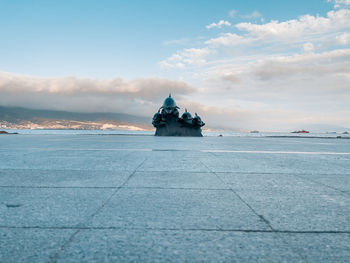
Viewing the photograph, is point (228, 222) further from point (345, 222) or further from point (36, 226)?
point (36, 226)

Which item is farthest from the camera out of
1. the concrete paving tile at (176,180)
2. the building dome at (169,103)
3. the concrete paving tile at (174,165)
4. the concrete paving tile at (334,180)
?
the building dome at (169,103)

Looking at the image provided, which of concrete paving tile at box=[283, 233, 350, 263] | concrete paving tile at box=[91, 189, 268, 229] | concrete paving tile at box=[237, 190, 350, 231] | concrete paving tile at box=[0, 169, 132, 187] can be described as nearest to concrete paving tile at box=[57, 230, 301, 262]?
concrete paving tile at box=[283, 233, 350, 263]

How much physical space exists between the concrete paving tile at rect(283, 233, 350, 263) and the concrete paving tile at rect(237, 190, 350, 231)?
181mm

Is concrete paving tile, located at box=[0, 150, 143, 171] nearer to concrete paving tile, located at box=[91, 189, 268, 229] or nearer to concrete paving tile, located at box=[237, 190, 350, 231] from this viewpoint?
concrete paving tile, located at box=[91, 189, 268, 229]

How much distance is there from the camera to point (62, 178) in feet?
18.1

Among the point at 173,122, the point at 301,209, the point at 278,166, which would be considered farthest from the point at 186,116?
the point at 301,209

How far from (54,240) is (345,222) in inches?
120

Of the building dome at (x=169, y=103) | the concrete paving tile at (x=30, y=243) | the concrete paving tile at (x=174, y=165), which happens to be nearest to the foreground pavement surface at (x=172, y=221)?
the concrete paving tile at (x=30, y=243)

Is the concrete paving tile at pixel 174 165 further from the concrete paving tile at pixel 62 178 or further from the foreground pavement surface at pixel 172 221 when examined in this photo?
the foreground pavement surface at pixel 172 221

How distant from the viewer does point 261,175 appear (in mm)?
6234

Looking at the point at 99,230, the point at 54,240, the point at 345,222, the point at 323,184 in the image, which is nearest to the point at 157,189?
the point at 99,230

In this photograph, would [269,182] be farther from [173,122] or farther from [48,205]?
[173,122]

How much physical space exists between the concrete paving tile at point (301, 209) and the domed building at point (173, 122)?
5676 centimetres

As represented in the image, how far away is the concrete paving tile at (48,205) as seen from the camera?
2863mm
